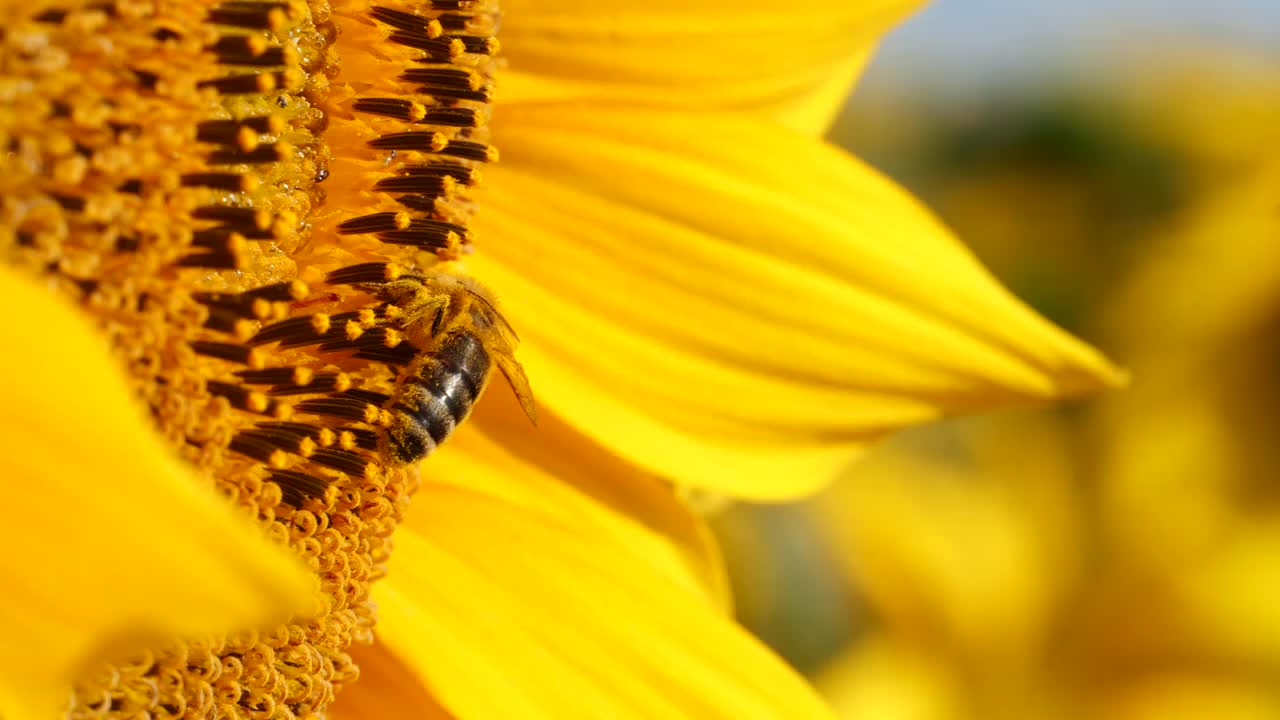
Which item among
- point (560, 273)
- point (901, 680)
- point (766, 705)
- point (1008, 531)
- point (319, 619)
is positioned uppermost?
point (560, 273)

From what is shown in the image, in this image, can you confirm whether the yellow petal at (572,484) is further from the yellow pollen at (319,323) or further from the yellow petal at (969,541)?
the yellow petal at (969,541)

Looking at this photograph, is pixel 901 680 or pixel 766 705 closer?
pixel 766 705

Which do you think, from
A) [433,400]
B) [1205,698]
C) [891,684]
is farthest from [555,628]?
[1205,698]

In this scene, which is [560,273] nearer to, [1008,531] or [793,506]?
[793,506]

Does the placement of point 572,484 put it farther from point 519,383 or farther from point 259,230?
point 259,230

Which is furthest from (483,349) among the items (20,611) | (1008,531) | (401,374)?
(1008,531)

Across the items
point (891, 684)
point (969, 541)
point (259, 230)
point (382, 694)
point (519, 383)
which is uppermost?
point (259, 230)

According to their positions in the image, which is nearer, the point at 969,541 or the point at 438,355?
the point at 438,355
